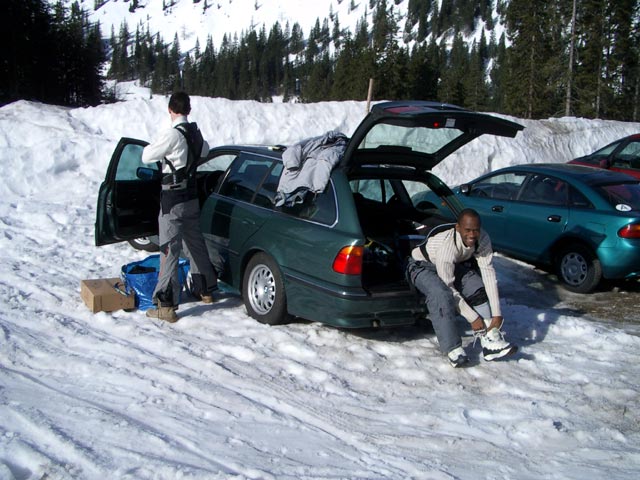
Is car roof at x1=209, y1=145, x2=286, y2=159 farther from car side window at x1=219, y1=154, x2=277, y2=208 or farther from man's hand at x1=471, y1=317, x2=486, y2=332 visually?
man's hand at x1=471, y1=317, x2=486, y2=332

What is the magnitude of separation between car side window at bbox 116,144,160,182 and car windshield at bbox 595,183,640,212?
17.7 ft

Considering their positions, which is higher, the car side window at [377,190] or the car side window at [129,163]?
the car side window at [129,163]

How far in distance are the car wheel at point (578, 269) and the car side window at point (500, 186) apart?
1.17 metres

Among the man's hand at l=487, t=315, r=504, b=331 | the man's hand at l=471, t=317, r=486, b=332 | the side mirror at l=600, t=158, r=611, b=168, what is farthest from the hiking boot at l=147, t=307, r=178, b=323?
the side mirror at l=600, t=158, r=611, b=168

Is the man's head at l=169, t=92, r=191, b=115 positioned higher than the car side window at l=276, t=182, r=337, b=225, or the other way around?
the man's head at l=169, t=92, r=191, b=115

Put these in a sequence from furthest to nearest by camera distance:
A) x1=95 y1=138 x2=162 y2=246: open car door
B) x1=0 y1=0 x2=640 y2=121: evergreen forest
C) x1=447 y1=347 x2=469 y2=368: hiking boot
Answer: x1=0 y1=0 x2=640 y2=121: evergreen forest
x1=95 y1=138 x2=162 y2=246: open car door
x1=447 y1=347 x2=469 y2=368: hiking boot

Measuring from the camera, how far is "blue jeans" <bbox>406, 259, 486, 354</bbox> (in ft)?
16.7

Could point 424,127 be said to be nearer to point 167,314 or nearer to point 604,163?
point 167,314

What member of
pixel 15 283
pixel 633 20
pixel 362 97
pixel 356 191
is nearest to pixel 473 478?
pixel 356 191

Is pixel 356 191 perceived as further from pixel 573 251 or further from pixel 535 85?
pixel 535 85

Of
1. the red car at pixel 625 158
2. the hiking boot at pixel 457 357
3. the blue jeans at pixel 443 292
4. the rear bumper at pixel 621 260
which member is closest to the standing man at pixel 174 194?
the blue jeans at pixel 443 292

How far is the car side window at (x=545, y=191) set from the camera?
322 inches

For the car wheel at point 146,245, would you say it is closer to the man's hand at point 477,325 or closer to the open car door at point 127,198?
the open car door at point 127,198

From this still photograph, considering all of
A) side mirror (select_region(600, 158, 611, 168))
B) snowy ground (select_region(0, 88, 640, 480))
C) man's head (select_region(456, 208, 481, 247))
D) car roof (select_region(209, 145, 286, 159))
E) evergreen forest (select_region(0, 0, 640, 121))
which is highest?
evergreen forest (select_region(0, 0, 640, 121))
